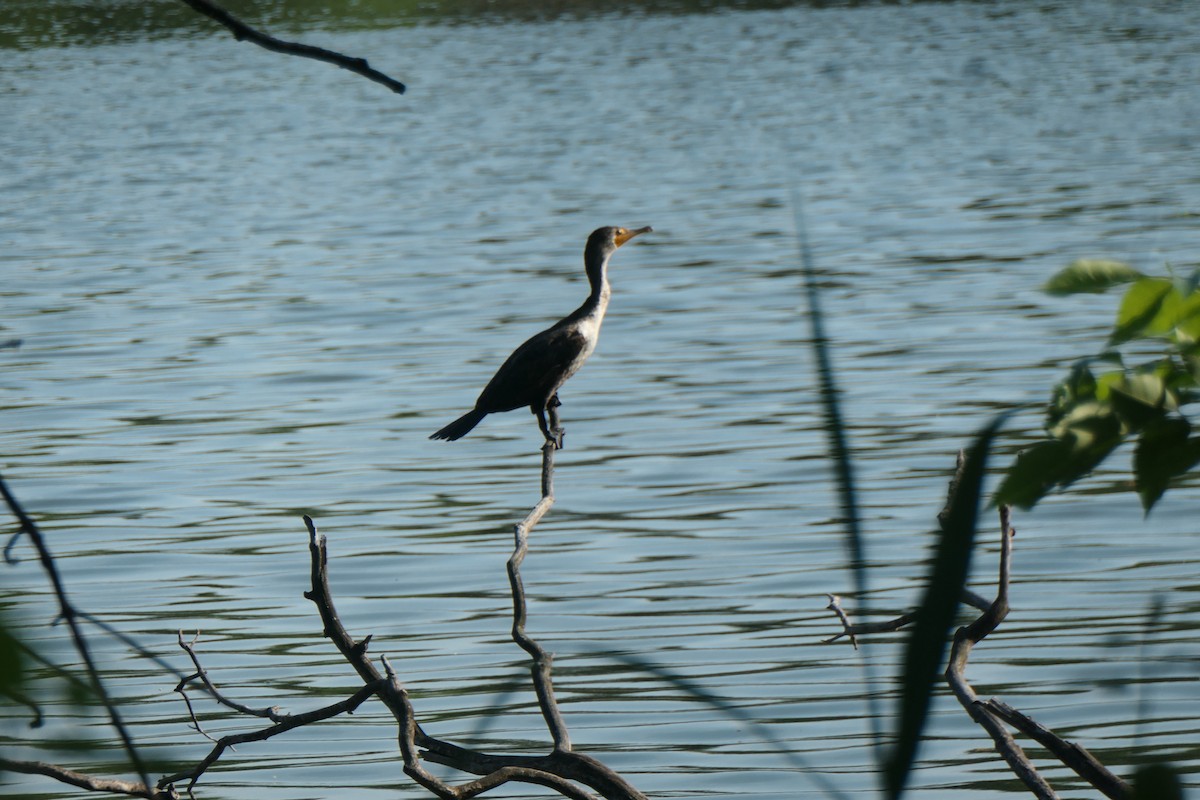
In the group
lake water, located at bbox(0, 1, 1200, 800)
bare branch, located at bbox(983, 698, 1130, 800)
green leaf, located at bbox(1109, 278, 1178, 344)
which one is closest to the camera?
green leaf, located at bbox(1109, 278, 1178, 344)

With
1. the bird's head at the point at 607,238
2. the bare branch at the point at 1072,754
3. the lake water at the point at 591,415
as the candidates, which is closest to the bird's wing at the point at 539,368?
the bird's head at the point at 607,238

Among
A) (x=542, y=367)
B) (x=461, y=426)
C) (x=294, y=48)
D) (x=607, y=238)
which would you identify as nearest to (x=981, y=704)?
(x=294, y=48)

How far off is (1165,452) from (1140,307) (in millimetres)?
129

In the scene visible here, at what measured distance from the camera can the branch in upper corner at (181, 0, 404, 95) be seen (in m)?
1.19

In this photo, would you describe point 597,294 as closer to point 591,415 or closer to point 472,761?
point 591,415

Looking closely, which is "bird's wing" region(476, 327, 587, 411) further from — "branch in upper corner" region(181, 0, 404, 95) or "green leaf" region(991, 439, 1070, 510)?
"branch in upper corner" region(181, 0, 404, 95)

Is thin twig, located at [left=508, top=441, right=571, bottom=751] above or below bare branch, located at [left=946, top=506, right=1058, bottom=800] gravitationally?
below

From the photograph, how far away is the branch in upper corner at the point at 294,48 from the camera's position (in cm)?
119

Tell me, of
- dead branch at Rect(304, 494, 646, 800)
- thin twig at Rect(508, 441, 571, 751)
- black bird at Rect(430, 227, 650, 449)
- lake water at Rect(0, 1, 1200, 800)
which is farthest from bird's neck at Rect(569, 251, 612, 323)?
dead branch at Rect(304, 494, 646, 800)

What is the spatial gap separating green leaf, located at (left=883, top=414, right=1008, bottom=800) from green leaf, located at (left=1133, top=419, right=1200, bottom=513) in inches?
25.6

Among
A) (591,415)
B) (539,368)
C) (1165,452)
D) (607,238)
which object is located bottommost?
(591,415)

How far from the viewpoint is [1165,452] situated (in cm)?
154

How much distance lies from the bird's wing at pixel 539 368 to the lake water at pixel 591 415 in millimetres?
882

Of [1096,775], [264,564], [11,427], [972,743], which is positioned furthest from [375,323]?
[1096,775]
